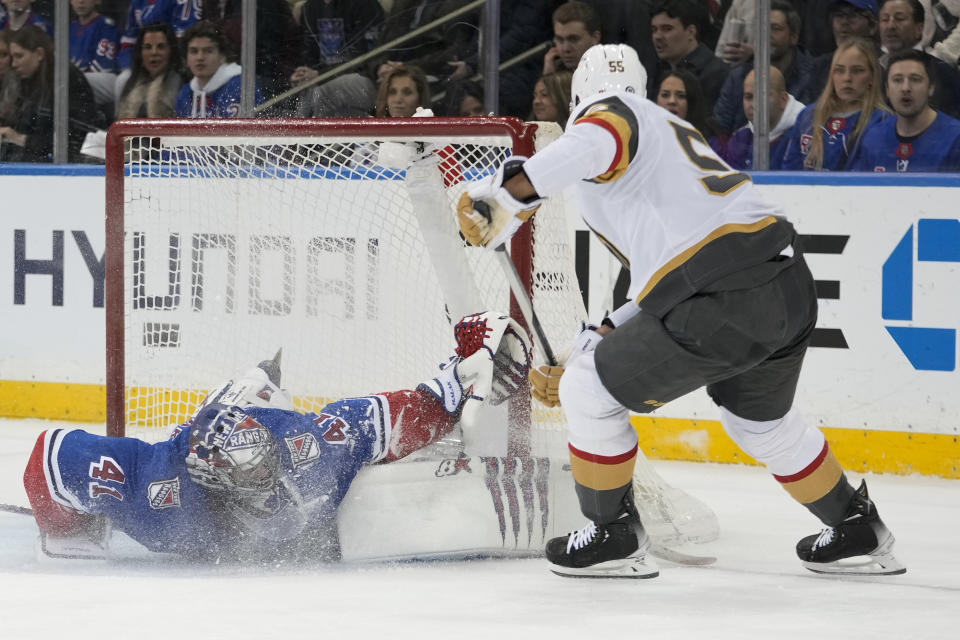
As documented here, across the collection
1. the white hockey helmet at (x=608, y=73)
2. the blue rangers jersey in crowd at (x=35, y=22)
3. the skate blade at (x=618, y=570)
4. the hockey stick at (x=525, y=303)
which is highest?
the blue rangers jersey in crowd at (x=35, y=22)

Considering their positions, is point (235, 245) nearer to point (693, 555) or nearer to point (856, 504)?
point (693, 555)

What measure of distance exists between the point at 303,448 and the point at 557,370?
1.57 feet

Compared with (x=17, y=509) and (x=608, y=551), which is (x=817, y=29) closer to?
(x=608, y=551)

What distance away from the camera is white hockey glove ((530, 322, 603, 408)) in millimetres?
2342

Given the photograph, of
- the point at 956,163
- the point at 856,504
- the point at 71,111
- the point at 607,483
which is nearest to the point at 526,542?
the point at 607,483

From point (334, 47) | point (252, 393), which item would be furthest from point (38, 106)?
point (252, 393)

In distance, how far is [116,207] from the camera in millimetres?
3062

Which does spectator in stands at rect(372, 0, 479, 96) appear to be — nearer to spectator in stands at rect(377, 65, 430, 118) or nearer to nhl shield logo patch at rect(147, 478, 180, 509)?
spectator in stands at rect(377, 65, 430, 118)

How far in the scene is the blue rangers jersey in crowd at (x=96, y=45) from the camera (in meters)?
4.86

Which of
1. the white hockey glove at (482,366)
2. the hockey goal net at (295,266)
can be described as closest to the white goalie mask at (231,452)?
the white hockey glove at (482,366)

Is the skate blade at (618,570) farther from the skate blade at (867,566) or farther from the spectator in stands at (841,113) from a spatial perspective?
the spectator in stands at (841,113)

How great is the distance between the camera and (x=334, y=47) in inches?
178

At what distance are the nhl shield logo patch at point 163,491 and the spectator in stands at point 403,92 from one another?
2100 millimetres

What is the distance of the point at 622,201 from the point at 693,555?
32.6 inches
